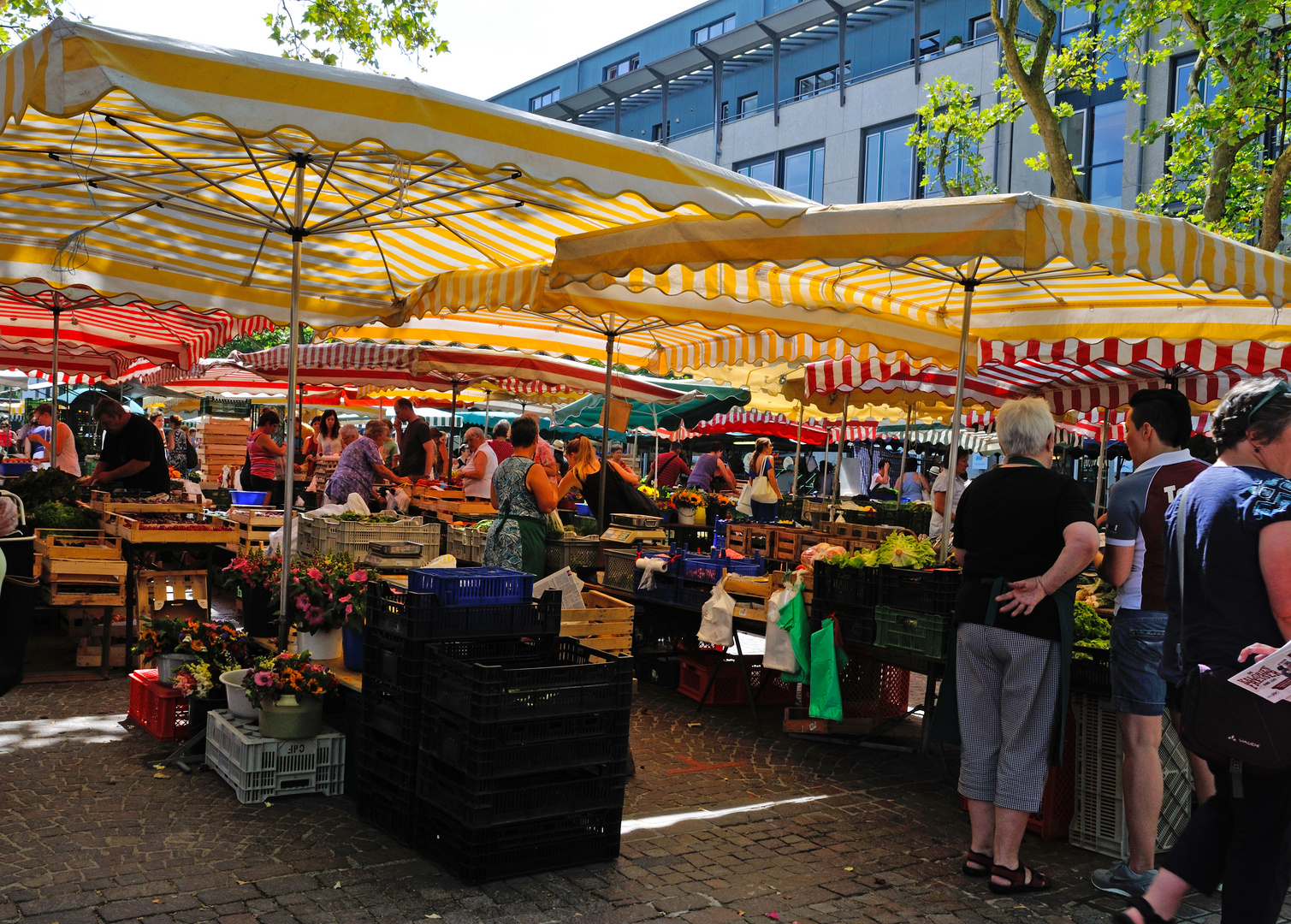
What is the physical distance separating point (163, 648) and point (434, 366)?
617 centimetres

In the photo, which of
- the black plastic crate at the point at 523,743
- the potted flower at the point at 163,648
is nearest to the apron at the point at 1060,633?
the black plastic crate at the point at 523,743

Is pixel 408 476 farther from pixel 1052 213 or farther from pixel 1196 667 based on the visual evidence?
pixel 1196 667

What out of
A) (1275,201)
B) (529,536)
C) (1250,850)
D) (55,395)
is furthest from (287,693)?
(1275,201)

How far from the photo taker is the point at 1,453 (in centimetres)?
1717

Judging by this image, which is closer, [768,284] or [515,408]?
[768,284]

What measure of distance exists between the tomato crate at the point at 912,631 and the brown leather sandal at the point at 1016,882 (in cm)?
131

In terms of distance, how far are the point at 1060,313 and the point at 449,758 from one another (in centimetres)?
494

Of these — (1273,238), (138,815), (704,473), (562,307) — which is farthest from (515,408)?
(138,815)

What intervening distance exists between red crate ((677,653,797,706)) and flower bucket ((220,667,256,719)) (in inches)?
126

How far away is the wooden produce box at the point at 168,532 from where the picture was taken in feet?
24.5

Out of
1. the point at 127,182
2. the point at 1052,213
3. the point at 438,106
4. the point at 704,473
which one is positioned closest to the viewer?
the point at 438,106

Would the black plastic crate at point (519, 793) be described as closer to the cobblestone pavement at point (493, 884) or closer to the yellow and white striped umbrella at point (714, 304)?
the cobblestone pavement at point (493, 884)

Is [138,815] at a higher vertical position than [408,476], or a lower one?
lower

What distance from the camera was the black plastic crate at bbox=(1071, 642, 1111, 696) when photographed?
16.3 feet
